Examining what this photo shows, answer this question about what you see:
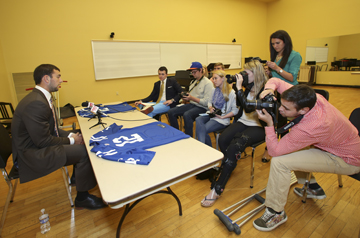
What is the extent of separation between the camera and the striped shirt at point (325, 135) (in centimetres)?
124

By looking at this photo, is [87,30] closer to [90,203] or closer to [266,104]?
[90,203]

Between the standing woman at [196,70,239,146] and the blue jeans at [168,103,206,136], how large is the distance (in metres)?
0.33

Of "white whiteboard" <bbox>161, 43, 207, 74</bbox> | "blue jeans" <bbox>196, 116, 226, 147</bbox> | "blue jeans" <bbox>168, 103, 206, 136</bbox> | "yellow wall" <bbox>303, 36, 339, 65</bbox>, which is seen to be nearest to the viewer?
"blue jeans" <bbox>196, 116, 226, 147</bbox>

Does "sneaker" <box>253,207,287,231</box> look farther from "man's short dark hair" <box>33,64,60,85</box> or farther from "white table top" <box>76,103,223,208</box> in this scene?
"man's short dark hair" <box>33,64,60,85</box>

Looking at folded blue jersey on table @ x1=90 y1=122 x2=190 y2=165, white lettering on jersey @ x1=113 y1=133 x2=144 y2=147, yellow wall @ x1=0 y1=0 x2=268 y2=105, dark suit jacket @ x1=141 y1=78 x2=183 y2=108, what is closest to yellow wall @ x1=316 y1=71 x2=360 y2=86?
yellow wall @ x1=0 y1=0 x2=268 y2=105

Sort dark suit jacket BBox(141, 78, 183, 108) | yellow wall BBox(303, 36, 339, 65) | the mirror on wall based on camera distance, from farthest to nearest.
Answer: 1. yellow wall BBox(303, 36, 339, 65)
2. the mirror on wall
3. dark suit jacket BBox(141, 78, 183, 108)

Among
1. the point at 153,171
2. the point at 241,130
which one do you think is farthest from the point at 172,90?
the point at 153,171

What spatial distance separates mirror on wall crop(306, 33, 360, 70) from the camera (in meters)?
6.96

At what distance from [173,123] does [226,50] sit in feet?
20.8

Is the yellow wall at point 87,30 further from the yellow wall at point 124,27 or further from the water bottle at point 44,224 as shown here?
the water bottle at point 44,224

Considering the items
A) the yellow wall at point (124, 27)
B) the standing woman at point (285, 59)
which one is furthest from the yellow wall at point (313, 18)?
the standing woman at point (285, 59)

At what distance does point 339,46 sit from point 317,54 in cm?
74

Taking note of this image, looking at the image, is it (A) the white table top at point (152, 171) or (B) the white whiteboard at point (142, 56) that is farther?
(B) the white whiteboard at point (142, 56)

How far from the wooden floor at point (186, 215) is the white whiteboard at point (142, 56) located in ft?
14.6
